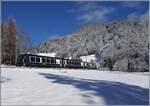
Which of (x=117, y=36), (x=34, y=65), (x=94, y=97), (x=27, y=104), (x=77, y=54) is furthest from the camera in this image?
(x=77, y=54)

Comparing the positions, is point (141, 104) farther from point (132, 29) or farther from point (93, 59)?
point (93, 59)

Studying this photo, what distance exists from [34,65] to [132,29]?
46.6 metres

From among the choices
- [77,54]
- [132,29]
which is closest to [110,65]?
[132,29]

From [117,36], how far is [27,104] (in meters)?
66.0

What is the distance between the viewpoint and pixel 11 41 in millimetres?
54531

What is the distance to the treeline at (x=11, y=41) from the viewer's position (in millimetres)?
51312

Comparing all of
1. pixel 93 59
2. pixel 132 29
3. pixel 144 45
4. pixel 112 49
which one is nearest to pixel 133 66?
pixel 144 45

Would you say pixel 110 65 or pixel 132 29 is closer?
pixel 110 65

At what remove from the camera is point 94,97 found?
8656 mm

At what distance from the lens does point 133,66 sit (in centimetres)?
5697

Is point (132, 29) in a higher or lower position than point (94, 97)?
higher

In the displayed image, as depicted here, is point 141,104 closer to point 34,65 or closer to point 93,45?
point 34,65

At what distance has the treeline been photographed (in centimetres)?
5131

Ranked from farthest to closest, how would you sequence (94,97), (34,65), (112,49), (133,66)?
(112,49)
(133,66)
(34,65)
(94,97)
